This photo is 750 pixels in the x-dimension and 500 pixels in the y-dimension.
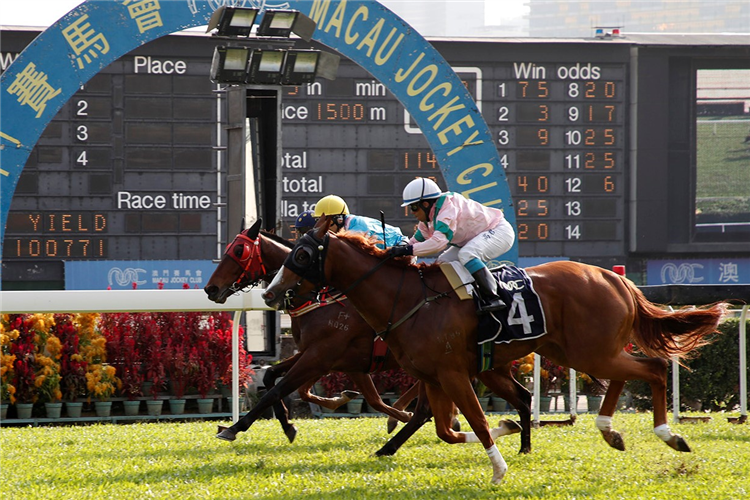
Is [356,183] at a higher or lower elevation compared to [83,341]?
higher

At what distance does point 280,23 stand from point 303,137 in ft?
19.1

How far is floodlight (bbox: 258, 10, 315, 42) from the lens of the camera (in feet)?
28.4

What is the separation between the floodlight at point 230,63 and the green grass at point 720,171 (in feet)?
37.8

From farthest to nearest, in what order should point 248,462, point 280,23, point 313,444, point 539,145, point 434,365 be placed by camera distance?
point 539,145 → point 280,23 → point 313,444 → point 248,462 → point 434,365

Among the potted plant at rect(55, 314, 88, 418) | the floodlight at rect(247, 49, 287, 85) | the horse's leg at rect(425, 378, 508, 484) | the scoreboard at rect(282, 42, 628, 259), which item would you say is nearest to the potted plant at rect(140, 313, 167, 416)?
the potted plant at rect(55, 314, 88, 418)

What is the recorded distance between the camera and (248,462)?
197 inches

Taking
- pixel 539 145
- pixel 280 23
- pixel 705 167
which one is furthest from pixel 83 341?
pixel 705 167

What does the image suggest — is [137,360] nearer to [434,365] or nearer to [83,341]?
[83,341]

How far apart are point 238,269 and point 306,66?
3454mm

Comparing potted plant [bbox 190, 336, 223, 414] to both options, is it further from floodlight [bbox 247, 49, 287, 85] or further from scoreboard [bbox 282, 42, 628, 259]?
scoreboard [bbox 282, 42, 628, 259]

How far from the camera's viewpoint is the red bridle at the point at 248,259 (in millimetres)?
5730

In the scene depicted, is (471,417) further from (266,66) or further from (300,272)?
(266,66)

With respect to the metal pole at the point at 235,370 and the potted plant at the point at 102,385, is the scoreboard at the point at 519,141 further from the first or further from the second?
the metal pole at the point at 235,370

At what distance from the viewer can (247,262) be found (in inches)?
226
